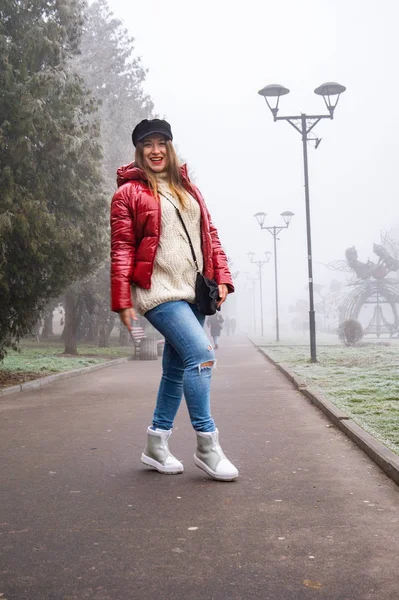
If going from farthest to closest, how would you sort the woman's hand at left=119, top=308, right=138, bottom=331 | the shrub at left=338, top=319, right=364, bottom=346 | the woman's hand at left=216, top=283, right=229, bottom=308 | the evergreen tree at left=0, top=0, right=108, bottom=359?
the shrub at left=338, top=319, right=364, bottom=346 < the evergreen tree at left=0, top=0, right=108, bottom=359 < the woman's hand at left=216, top=283, right=229, bottom=308 < the woman's hand at left=119, top=308, right=138, bottom=331

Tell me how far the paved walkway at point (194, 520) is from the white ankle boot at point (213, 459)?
7 centimetres

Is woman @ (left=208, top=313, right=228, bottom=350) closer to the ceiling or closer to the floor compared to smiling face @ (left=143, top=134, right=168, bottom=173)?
closer to the floor

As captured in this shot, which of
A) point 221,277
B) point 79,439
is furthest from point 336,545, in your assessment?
point 79,439

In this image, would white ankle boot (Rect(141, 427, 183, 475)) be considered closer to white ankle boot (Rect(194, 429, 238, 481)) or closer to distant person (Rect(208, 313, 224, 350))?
white ankle boot (Rect(194, 429, 238, 481))

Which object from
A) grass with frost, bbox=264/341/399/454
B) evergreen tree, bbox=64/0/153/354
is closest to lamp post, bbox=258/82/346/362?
grass with frost, bbox=264/341/399/454

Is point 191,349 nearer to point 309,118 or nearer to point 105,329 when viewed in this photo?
point 309,118

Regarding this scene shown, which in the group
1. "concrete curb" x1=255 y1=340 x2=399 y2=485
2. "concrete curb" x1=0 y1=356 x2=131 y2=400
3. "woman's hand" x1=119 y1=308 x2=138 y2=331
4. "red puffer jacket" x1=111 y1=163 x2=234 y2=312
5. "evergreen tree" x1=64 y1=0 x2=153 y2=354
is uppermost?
"evergreen tree" x1=64 y1=0 x2=153 y2=354

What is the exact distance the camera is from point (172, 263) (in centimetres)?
432

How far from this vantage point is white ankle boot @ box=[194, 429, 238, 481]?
429 cm

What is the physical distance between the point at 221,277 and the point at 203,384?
28.4 inches

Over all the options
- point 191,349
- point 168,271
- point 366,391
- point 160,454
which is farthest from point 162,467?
point 366,391

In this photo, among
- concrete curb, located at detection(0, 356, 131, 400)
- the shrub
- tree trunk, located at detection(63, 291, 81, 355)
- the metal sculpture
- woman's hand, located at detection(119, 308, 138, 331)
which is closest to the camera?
woman's hand, located at detection(119, 308, 138, 331)

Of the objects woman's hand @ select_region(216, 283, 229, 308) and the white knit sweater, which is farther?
woman's hand @ select_region(216, 283, 229, 308)

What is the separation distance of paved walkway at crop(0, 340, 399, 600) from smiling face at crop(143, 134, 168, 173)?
1995 mm
